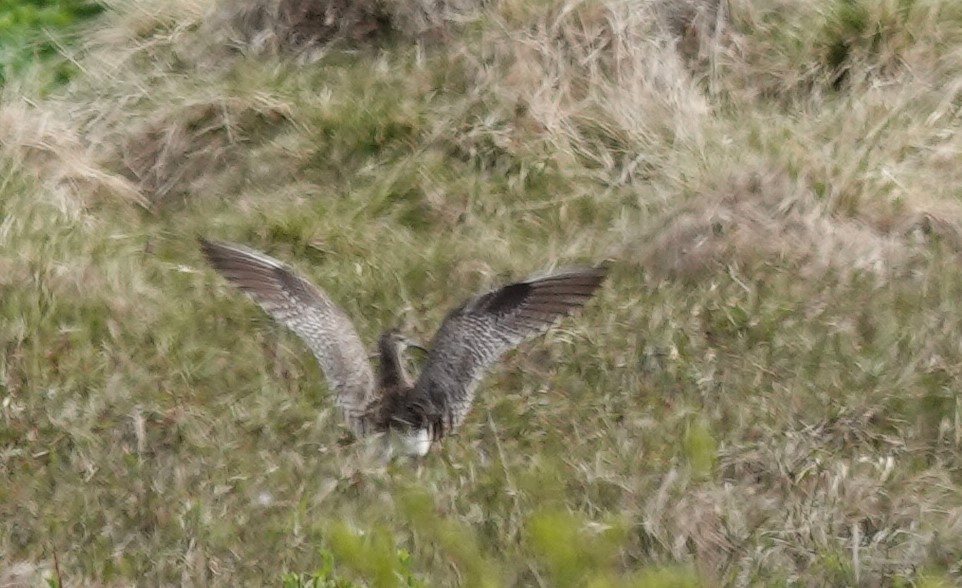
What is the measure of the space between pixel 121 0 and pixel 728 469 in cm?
479

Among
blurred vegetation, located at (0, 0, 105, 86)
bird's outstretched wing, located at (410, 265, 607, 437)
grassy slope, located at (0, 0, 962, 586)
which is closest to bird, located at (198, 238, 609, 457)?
bird's outstretched wing, located at (410, 265, 607, 437)

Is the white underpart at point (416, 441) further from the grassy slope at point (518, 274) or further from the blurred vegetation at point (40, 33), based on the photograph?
the blurred vegetation at point (40, 33)

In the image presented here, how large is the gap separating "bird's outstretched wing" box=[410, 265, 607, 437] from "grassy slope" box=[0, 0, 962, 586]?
23 centimetres

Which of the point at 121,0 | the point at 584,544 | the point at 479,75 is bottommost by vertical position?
the point at 121,0

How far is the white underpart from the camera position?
13.7ft

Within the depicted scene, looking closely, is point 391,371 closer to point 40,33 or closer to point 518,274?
point 518,274

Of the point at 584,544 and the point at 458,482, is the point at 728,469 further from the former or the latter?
the point at 584,544

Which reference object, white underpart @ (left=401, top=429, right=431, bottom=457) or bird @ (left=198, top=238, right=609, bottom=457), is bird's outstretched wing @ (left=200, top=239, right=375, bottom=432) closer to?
bird @ (left=198, top=238, right=609, bottom=457)

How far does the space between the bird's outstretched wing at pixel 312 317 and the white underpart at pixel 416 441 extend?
0.53 feet

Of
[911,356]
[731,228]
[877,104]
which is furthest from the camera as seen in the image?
[877,104]

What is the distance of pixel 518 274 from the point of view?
17.4 feet

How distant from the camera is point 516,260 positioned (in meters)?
5.43

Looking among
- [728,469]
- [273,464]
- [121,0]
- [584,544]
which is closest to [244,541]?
[273,464]

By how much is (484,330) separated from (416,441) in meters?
0.37
